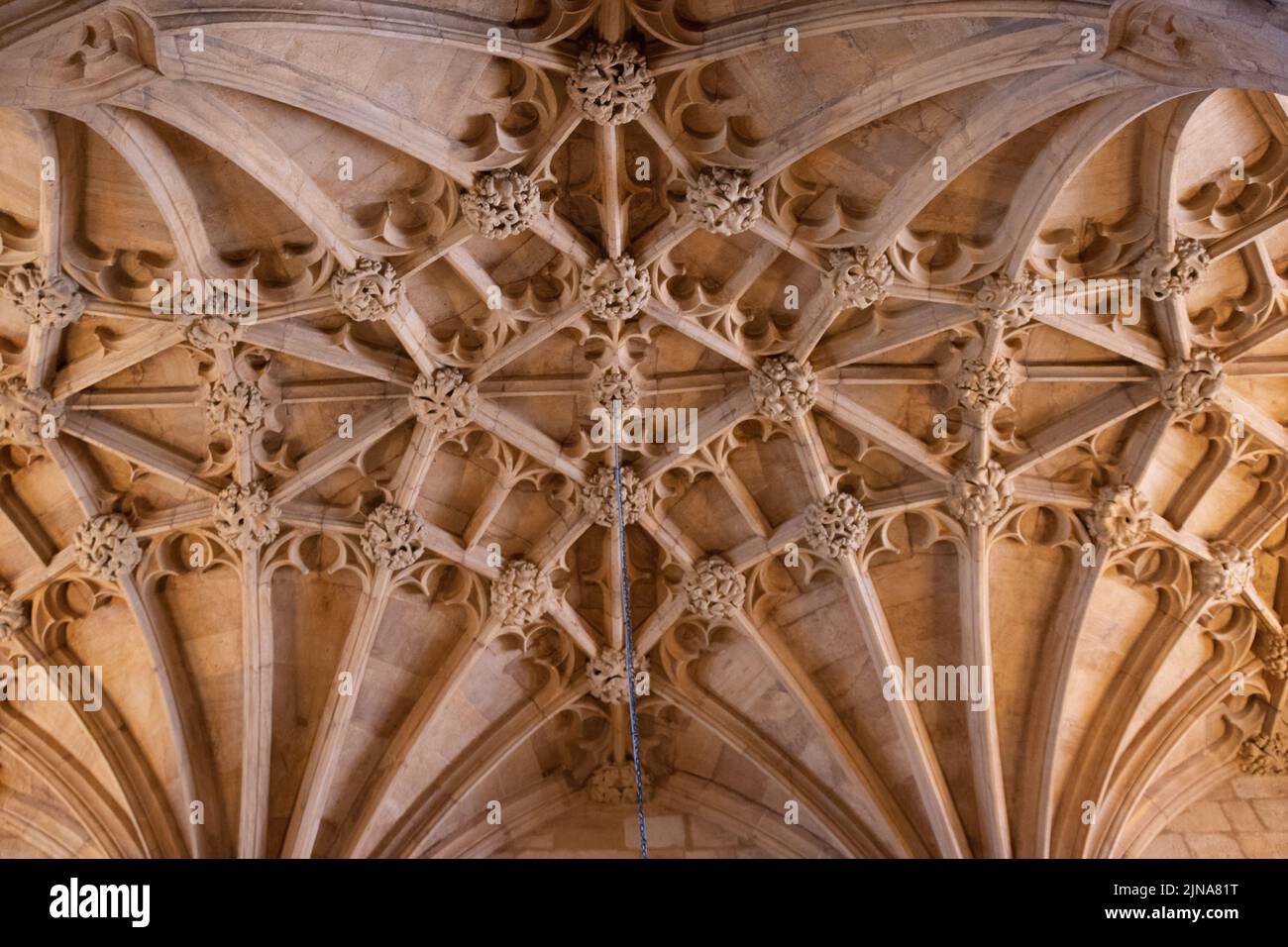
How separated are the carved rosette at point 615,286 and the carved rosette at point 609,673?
12.5 feet

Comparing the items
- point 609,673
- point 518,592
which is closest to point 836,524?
point 609,673

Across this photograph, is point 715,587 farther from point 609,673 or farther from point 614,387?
point 614,387

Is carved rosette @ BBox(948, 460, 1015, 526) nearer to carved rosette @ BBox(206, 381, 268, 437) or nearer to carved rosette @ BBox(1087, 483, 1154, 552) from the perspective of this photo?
carved rosette @ BBox(1087, 483, 1154, 552)

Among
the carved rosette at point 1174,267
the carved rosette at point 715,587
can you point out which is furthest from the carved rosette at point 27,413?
the carved rosette at point 1174,267

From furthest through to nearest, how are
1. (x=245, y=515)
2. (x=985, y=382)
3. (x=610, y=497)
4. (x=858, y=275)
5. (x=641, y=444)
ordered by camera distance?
(x=610, y=497) → (x=641, y=444) → (x=245, y=515) → (x=985, y=382) → (x=858, y=275)

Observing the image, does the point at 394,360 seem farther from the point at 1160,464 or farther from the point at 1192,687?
the point at 1192,687

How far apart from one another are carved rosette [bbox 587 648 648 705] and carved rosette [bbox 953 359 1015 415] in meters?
4.26

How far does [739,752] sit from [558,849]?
2.10 meters

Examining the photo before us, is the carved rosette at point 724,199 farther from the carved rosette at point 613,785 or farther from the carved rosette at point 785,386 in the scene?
the carved rosette at point 613,785

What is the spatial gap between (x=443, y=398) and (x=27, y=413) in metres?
3.57

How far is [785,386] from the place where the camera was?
12750mm

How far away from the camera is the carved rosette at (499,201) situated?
36.4 ft

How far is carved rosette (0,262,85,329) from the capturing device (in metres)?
11.4
